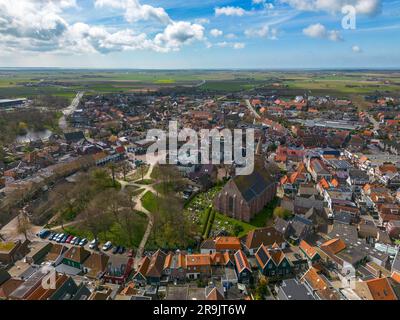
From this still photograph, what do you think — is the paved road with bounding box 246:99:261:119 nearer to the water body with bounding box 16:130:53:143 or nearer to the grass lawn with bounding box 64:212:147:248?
the water body with bounding box 16:130:53:143

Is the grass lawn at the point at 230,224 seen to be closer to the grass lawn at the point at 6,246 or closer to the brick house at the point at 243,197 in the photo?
the brick house at the point at 243,197

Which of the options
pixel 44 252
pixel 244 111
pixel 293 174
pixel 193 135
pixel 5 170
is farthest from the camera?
pixel 244 111

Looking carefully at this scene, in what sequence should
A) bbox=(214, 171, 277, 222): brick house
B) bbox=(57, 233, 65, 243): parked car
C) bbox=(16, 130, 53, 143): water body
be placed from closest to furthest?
bbox=(57, 233, 65, 243): parked car < bbox=(214, 171, 277, 222): brick house < bbox=(16, 130, 53, 143): water body

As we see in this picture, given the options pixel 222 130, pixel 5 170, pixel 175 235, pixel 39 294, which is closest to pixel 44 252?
pixel 39 294

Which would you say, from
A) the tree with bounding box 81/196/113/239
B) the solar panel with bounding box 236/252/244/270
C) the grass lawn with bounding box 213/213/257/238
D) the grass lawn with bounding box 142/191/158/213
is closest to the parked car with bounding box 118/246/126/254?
the tree with bounding box 81/196/113/239

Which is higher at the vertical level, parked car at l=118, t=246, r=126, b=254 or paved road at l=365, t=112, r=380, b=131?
paved road at l=365, t=112, r=380, b=131
